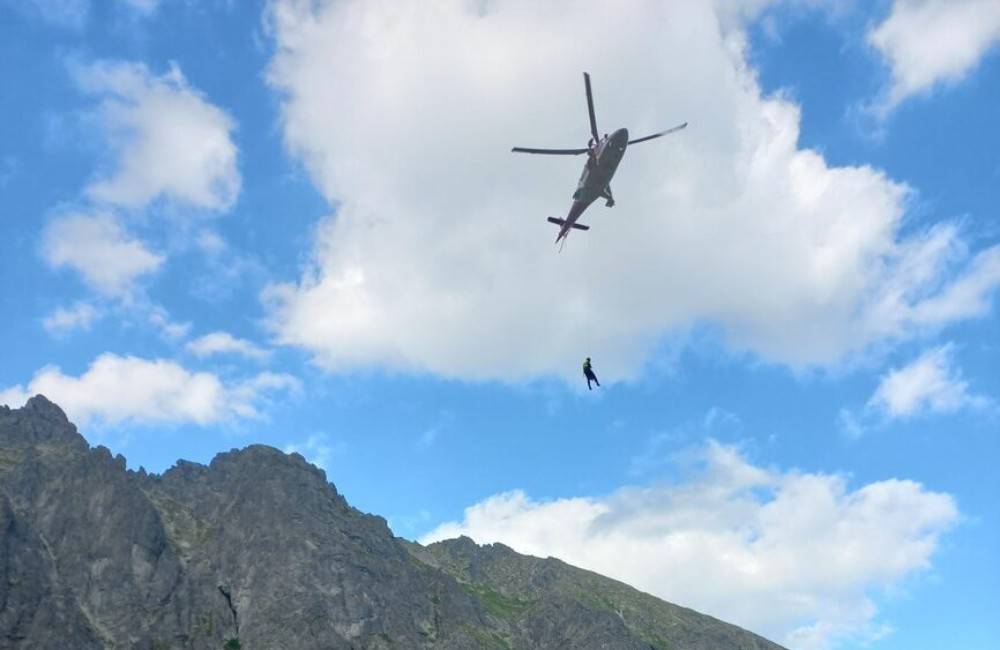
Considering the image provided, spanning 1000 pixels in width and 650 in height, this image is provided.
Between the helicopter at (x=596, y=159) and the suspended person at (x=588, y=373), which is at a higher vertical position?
the helicopter at (x=596, y=159)

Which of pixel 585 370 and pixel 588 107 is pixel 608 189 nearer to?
pixel 588 107

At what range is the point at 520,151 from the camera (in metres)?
65.1

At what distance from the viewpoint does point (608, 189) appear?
2709 inches

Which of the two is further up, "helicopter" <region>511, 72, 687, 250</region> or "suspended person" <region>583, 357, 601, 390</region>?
"helicopter" <region>511, 72, 687, 250</region>

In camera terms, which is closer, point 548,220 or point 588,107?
point 588,107

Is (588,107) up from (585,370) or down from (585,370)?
up

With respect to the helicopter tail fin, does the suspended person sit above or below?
below

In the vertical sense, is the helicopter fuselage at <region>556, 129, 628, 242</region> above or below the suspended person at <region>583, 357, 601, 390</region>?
above

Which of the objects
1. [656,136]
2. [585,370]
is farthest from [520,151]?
[585,370]

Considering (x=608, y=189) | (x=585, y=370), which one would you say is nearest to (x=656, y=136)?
(x=608, y=189)

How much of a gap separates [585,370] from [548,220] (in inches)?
575

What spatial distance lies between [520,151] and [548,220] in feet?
34.3

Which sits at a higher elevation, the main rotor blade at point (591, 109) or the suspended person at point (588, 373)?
the main rotor blade at point (591, 109)

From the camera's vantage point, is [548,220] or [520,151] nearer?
[520,151]
